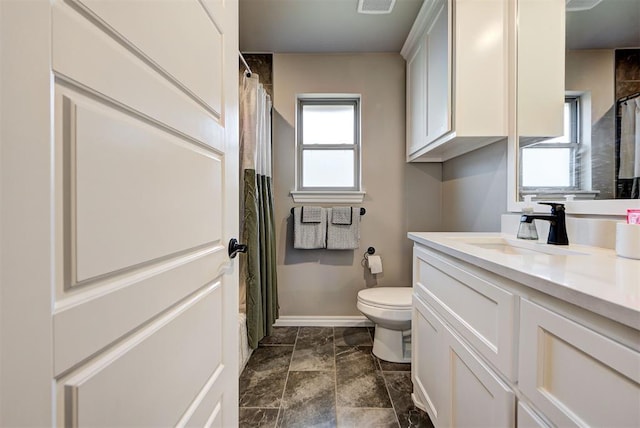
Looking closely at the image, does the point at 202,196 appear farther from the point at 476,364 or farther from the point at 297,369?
the point at 297,369

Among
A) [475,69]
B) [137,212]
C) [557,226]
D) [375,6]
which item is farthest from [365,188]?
[137,212]

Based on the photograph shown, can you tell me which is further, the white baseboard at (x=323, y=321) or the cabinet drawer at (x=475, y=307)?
the white baseboard at (x=323, y=321)

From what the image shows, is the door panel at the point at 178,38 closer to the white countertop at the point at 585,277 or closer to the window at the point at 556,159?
the white countertop at the point at 585,277

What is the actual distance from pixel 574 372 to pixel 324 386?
55.1 inches

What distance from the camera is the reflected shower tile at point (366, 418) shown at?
53.9 inches

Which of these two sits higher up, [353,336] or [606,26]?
[606,26]

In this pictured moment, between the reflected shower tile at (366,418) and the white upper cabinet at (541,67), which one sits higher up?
the white upper cabinet at (541,67)

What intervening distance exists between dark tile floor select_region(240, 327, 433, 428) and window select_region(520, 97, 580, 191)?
1279mm

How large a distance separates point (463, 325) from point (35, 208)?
110cm

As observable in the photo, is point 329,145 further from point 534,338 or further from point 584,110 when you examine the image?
point 534,338

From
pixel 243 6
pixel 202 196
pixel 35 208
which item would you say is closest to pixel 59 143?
pixel 35 208

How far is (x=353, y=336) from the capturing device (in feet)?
7.46

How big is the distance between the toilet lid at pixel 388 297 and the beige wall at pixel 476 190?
2.08 ft

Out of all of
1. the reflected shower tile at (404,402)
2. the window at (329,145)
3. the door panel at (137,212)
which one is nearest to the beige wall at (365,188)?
the window at (329,145)
